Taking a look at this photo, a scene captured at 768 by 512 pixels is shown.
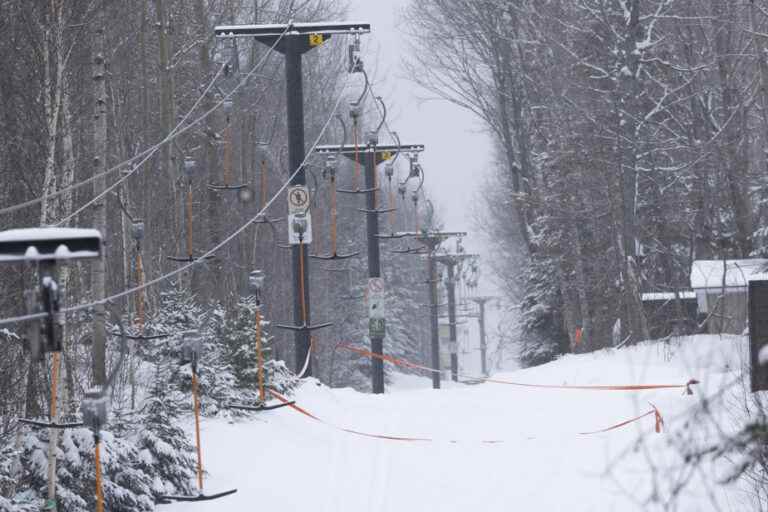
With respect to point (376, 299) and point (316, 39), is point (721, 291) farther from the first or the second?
point (316, 39)

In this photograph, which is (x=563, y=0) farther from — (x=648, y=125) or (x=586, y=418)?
(x=586, y=418)

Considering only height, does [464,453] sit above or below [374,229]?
below

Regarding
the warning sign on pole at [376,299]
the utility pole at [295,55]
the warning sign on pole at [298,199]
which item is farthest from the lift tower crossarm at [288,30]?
the warning sign on pole at [376,299]

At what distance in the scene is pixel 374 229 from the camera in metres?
24.7

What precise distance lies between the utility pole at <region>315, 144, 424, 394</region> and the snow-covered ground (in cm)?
584

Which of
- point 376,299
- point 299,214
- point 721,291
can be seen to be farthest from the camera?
point 376,299

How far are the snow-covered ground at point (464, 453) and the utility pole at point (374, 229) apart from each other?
5.84m

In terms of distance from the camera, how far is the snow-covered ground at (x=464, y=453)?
974 centimetres

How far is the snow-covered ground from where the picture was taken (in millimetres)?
9742

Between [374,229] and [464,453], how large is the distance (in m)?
12.2

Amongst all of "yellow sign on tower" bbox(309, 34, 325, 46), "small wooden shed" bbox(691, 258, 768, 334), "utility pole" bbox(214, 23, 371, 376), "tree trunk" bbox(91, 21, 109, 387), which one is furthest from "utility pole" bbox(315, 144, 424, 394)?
"tree trunk" bbox(91, 21, 109, 387)

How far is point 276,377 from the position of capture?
16.4 m

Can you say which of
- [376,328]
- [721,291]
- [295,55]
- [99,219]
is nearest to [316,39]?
[295,55]

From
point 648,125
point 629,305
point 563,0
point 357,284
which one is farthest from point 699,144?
point 357,284
